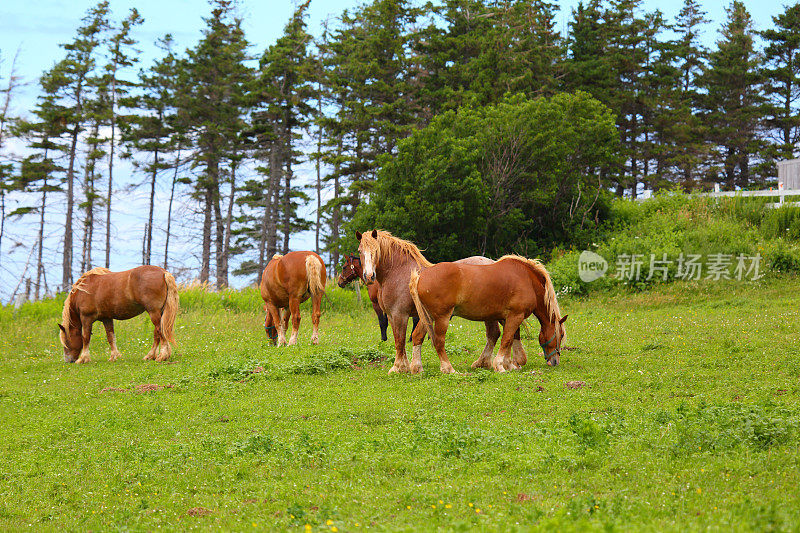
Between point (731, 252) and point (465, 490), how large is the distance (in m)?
20.9

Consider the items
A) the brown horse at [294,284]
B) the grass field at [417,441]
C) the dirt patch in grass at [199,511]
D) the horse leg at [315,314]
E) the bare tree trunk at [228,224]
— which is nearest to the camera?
the grass field at [417,441]

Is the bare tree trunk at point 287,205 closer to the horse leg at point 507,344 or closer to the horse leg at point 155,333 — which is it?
the horse leg at point 155,333

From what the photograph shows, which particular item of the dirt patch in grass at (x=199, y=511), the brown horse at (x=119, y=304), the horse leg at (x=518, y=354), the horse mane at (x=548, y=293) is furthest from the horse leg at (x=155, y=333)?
the dirt patch in grass at (x=199, y=511)

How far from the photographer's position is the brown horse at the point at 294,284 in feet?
51.5

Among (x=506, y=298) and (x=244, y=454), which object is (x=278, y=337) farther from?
(x=244, y=454)

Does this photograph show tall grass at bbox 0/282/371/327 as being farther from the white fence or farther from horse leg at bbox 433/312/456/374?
the white fence

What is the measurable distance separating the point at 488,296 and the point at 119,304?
879 centimetres

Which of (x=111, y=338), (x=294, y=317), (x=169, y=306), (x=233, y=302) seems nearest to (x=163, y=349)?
(x=169, y=306)

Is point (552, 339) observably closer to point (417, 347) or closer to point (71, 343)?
point (417, 347)

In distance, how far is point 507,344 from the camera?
11.3 meters

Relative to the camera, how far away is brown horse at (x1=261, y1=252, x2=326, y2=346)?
15703 millimetres

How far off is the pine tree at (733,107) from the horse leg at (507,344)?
42.0 m

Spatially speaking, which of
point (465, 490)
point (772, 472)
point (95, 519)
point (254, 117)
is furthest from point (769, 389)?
point (254, 117)

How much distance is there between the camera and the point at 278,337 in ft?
53.2
